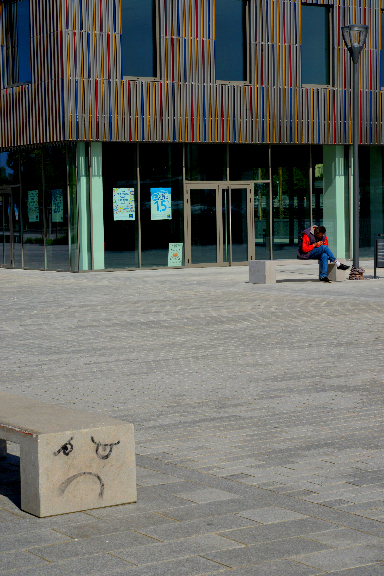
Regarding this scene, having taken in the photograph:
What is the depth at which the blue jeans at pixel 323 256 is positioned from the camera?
788 inches

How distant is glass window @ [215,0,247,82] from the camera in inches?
1046

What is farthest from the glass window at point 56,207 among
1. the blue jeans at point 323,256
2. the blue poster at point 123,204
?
the blue jeans at point 323,256

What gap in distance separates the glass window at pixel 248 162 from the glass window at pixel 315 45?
257 centimetres

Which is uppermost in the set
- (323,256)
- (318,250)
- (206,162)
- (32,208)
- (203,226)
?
(206,162)

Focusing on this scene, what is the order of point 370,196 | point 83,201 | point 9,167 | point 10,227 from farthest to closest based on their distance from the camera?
point 370,196, point 10,227, point 9,167, point 83,201

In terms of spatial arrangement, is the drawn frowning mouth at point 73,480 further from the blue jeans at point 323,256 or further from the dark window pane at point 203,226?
the dark window pane at point 203,226

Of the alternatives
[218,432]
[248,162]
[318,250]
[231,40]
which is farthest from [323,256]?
[218,432]

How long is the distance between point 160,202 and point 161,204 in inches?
2.6

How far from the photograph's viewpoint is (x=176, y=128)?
25953 mm

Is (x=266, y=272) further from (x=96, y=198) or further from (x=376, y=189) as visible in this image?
(x=376, y=189)

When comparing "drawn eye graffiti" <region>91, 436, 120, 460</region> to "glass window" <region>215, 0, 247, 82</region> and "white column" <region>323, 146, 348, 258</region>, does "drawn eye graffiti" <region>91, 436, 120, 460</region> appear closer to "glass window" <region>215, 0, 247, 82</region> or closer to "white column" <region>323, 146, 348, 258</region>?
"glass window" <region>215, 0, 247, 82</region>

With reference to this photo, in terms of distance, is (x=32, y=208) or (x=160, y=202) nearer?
(x=160, y=202)

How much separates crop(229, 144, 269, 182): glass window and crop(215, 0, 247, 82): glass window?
2058mm

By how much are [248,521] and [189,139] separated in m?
22.5
